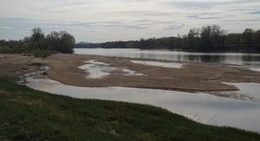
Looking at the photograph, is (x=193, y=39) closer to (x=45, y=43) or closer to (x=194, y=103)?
(x=45, y=43)

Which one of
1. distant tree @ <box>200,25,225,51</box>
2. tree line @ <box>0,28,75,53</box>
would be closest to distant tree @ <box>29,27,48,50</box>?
tree line @ <box>0,28,75,53</box>

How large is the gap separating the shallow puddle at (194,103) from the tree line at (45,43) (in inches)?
4266

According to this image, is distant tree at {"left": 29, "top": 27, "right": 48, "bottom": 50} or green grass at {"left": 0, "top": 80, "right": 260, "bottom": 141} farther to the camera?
distant tree at {"left": 29, "top": 27, "right": 48, "bottom": 50}

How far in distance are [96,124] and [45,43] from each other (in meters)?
139

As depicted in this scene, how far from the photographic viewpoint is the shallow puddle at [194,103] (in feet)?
68.1

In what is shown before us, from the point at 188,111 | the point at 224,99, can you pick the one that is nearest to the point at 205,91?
the point at 224,99

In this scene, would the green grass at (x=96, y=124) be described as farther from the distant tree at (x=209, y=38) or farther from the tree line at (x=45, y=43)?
the distant tree at (x=209, y=38)

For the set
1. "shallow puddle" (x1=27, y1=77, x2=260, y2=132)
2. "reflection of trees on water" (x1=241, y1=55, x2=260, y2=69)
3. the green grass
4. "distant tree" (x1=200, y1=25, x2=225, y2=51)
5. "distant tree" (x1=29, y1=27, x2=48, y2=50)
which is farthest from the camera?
"distant tree" (x1=200, y1=25, x2=225, y2=51)

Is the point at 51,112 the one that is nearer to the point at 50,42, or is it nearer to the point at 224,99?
→ the point at 224,99

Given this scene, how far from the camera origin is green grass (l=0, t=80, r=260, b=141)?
10.3 meters

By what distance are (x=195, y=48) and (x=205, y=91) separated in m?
143

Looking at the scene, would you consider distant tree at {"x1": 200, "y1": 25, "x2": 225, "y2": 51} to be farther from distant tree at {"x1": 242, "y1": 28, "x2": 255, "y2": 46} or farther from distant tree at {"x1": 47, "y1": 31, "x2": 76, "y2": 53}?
distant tree at {"x1": 47, "y1": 31, "x2": 76, "y2": 53}

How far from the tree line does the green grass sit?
128193mm

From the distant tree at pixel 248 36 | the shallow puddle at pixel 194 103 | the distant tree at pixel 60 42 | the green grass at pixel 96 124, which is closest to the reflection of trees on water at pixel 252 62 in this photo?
the shallow puddle at pixel 194 103
